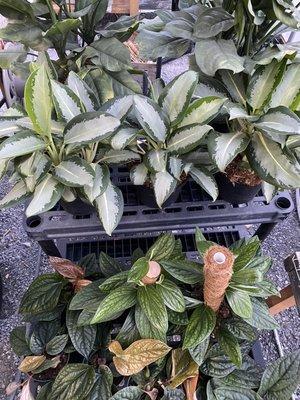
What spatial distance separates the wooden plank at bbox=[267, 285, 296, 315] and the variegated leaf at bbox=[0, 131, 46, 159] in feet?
2.53

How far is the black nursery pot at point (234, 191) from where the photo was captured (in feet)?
2.96

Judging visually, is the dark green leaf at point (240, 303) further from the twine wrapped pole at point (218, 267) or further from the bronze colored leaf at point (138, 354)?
the bronze colored leaf at point (138, 354)

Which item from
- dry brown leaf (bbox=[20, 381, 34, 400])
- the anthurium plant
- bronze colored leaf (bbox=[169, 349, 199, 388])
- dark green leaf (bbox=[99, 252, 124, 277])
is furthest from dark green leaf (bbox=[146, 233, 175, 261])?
dry brown leaf (bbox=[20, 381, 34, 400])

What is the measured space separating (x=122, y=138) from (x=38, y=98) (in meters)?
0.17

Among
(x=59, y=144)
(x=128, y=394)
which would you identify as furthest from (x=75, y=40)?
(x=128, y=394)

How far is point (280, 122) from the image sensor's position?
73 cm

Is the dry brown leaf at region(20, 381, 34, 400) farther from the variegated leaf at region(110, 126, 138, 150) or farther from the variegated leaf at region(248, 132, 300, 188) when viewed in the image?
the variegated leaf at region(248, 132, 300, 188)

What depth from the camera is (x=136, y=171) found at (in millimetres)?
818

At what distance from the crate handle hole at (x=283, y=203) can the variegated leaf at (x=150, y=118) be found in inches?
13.9

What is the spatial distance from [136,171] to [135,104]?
14 cm

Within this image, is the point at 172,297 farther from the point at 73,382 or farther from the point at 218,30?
the point at 218,30

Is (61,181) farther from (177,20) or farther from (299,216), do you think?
(299,216)

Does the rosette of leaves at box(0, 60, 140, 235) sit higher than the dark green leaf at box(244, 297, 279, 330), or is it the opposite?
the rosette of leaves at box(0, 60, 140, 235)

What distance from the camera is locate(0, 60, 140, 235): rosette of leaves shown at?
679 mm
